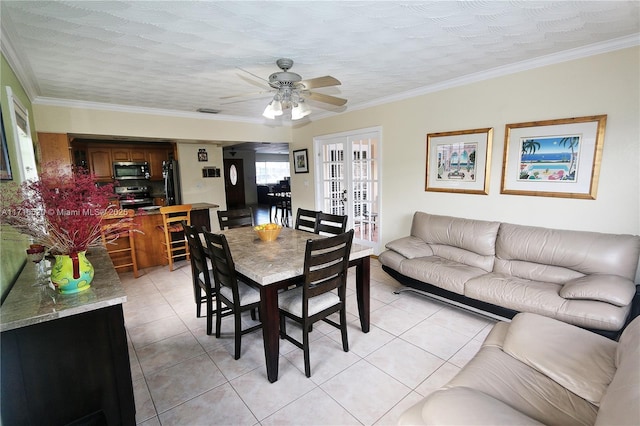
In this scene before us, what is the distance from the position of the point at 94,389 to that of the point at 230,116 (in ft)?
13.8

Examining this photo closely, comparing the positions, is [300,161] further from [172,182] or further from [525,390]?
[525,390]

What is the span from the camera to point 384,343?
246cm

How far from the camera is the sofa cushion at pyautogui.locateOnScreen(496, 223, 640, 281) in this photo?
7.65ft

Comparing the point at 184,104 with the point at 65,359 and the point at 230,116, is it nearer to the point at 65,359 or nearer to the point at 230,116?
the point at 230,116

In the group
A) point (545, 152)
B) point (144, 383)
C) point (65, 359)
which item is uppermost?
point (545, 152)

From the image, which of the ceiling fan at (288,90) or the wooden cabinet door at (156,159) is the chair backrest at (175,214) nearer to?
the ceiling fan at (288,90)

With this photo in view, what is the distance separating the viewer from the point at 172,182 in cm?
589

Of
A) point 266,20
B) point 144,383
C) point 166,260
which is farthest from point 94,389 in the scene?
point 166,260

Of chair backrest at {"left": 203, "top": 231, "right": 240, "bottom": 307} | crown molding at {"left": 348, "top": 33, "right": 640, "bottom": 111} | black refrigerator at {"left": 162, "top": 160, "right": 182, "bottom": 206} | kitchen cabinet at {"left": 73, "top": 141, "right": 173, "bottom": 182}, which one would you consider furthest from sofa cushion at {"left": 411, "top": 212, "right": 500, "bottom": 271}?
kitchen cabinet at {"left": 73, "top": 141, "right": 173, "bottom": 182}

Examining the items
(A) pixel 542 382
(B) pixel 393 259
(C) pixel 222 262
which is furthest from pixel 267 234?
(A) pixel 542 382

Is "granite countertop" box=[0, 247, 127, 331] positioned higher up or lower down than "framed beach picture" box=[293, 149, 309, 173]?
lower down

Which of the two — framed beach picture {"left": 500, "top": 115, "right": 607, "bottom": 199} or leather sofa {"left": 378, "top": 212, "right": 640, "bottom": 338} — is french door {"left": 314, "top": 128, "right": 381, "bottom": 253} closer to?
leather sofa {"left": 378, "top": 212, "right": 640, "bottom": 338}

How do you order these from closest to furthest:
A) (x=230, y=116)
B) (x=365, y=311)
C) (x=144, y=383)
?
(x=144, y=383)
(x=365, y=311)
(x=230, y=116)

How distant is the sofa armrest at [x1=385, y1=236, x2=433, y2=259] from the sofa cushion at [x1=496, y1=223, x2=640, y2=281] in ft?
2.36
